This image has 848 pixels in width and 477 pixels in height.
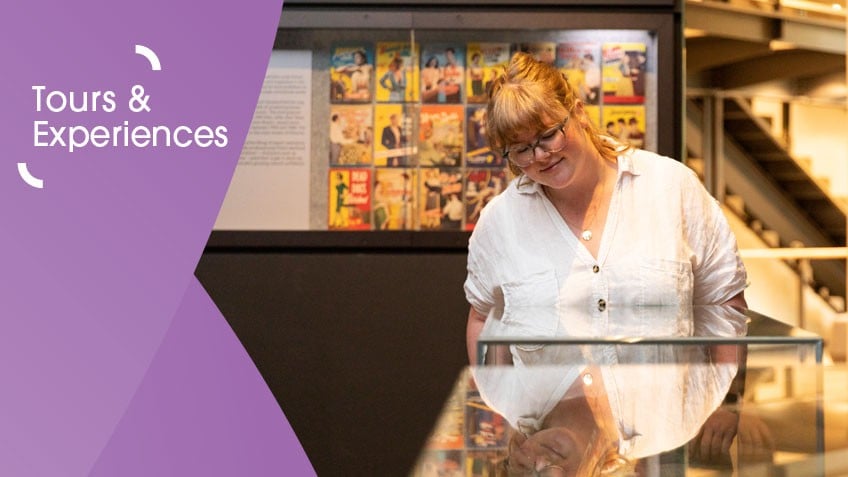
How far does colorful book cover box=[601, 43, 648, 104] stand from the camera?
4477 millimetres

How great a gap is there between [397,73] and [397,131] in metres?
0.23

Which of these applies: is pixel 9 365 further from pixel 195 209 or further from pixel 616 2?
Answer: pixel 616 2

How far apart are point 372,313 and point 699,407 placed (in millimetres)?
3132

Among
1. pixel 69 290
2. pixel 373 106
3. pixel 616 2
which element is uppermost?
pixel 616 2

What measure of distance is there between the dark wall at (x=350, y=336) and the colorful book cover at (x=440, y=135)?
0.38 meters

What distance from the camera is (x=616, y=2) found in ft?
14.1

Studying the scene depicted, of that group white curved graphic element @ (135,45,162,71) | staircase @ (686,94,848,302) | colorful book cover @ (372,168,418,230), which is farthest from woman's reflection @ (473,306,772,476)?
staircase @ (686,94,848,302)

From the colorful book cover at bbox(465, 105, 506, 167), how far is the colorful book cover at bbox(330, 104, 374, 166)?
1.25 ft

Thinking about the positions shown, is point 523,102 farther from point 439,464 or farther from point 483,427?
point 439,464

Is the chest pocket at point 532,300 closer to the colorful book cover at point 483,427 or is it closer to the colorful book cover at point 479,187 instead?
the colorful book cover at point 483,427

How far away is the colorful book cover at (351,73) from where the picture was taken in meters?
4.53

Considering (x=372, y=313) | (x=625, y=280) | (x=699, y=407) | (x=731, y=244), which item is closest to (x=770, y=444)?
(x=699, y=407)

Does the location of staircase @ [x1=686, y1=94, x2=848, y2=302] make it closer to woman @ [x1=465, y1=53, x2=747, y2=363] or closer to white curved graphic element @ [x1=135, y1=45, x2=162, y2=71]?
white curved graphic element @ [x1=135, y1=45, x2=162, y2=71]

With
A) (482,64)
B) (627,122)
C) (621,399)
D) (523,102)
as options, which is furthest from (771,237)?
(621,399)
